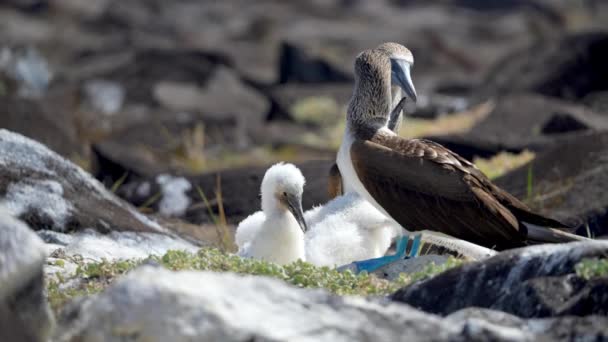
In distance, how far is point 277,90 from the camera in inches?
797

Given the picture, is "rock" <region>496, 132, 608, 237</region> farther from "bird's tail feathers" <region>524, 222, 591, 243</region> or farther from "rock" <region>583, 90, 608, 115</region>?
"rock" <region>583, 90, 608, 115</region>

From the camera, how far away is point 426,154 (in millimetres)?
6270

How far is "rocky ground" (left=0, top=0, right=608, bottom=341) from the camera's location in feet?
13.0

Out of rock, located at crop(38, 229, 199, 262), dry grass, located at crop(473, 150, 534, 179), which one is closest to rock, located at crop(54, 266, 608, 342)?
rock, located at crop(38, 229, 199, 262)

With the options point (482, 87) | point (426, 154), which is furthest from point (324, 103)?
point (426, 154)

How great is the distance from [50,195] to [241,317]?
12.7ft

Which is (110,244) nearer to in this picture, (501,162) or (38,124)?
(501,162)

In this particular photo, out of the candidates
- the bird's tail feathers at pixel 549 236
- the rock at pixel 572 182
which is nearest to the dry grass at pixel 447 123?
the rock at pixel 572 182

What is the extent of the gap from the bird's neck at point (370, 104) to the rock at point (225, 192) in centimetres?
286

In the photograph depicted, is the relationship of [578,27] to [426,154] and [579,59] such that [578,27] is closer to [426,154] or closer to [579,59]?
[579,59]

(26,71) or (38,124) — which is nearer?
(38,124)

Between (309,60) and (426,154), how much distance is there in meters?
16.9

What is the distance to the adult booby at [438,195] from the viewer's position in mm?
6148

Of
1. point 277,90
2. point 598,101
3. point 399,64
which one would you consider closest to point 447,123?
point 598,101
